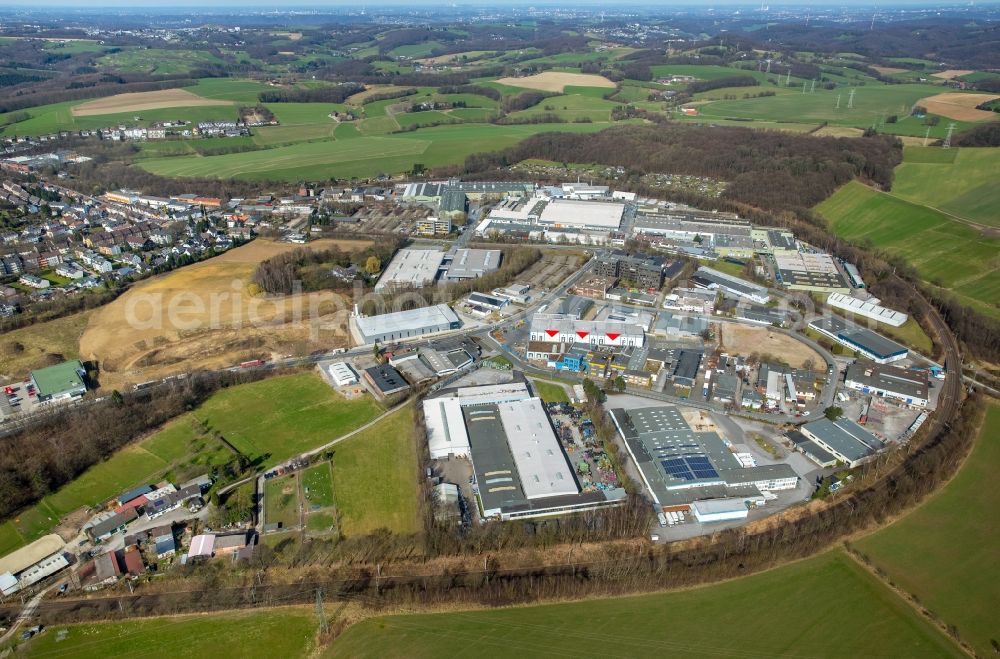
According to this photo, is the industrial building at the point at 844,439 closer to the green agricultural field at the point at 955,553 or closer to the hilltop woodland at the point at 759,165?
the green agricultural field at the point at 955,553

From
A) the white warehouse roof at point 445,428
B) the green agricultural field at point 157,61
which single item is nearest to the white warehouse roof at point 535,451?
the white warehouse roof at point 445,428

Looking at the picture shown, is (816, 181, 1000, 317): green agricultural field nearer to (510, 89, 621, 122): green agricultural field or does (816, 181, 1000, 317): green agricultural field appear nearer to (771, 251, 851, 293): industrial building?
(771, 251, 851, 293): industrial building

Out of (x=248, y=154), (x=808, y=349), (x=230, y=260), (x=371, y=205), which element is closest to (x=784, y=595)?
(x=808, y=349)

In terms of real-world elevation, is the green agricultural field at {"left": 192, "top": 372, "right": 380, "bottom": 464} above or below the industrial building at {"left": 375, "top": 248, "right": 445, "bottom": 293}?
below

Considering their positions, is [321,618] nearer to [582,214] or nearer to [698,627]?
[698,627]

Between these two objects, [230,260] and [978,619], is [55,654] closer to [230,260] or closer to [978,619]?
[978,619]

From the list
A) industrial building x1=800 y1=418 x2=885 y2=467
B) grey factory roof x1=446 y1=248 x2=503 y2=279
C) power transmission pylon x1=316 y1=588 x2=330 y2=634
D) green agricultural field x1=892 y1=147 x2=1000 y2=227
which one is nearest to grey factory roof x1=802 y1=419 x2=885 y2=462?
industrial building x1=800 y1=418 x2=885 y2=467
